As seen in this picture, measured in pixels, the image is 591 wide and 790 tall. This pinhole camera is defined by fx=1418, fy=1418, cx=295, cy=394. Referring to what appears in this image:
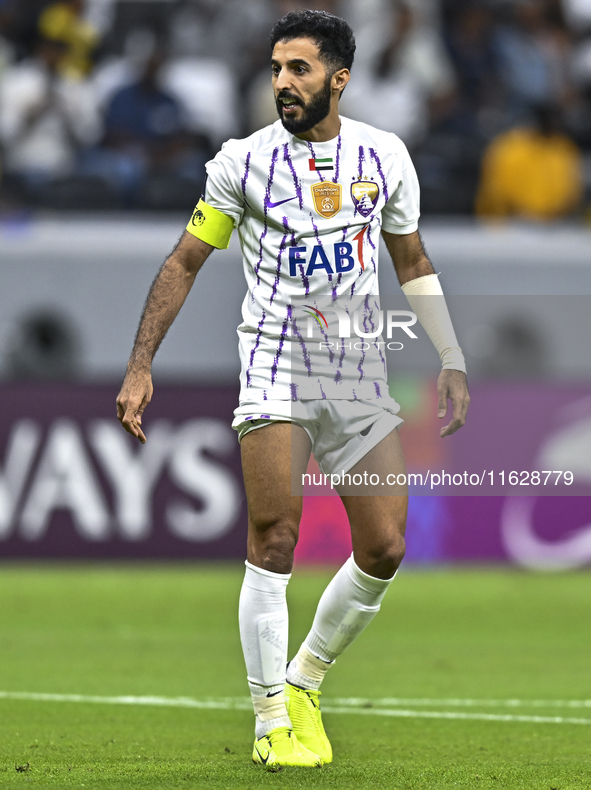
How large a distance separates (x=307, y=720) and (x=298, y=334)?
1344mm

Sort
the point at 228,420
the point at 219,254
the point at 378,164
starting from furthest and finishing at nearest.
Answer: the point at 219,254 < the point at 228,420 < the point at 378,164

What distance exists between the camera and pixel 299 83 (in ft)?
15.4

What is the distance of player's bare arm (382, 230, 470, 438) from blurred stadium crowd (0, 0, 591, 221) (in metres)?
7.89

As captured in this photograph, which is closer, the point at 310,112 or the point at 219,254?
the point at 310,112

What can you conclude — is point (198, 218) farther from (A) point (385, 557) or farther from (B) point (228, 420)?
(B) point (228, 420)

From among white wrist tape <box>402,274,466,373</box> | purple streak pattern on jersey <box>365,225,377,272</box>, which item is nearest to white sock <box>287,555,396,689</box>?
white wrist tape <box>402,274,466,373</box>

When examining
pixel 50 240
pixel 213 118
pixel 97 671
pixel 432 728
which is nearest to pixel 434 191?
pixel 213 118

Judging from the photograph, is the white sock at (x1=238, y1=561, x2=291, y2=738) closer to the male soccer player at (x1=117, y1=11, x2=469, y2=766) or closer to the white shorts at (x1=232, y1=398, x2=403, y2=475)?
the male soccer player at (x1=117, y1=11, x2=469, y2=766)

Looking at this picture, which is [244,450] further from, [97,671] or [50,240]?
[50,240]

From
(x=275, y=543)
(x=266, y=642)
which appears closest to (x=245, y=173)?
(x=275, y=543)

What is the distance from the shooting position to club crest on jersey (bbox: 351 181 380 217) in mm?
4816

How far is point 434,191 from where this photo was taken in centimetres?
1319

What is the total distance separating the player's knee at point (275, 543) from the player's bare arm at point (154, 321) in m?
0.51

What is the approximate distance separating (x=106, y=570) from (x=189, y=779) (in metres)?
6.85
